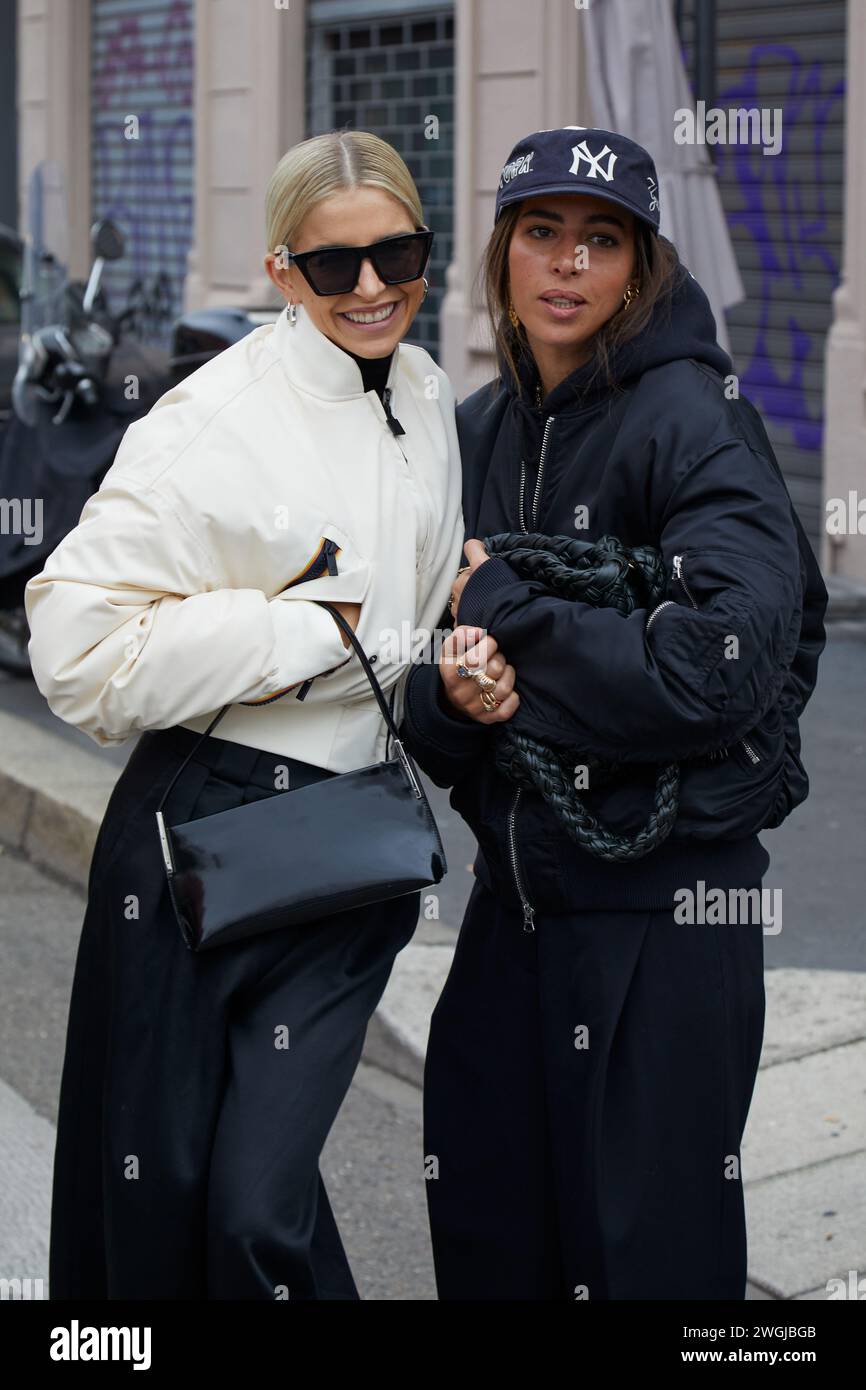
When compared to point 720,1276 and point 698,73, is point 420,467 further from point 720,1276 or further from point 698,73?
point 698,73

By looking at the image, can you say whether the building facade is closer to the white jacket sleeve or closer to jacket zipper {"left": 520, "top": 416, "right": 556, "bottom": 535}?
jacket zipper {"left": 520, "top": 416, "right": 556, "bottom": 535}

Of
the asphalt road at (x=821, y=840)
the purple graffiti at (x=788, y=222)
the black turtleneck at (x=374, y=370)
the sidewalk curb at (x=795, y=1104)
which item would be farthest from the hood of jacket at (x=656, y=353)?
the purple graffiti at (x=788, y=222)

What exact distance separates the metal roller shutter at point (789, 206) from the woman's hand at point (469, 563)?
7.08 meters

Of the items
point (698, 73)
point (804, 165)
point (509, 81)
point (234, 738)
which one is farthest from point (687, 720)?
point (509, 81)

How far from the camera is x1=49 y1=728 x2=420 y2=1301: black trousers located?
8.21 ft

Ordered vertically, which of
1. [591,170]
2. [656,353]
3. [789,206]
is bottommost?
[656,353]

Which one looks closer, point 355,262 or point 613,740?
point 613,740

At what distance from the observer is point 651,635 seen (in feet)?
7.54

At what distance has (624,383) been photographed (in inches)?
96.8

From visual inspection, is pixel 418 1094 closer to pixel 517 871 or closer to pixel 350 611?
pixel 517 871

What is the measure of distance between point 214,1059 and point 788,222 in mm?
7922

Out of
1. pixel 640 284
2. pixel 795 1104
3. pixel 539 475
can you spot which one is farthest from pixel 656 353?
pixel 795 1104

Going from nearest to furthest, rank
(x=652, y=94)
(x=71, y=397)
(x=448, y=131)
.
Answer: (x=71, y=397) < (x=652, y=94) < (x=448, y=131)

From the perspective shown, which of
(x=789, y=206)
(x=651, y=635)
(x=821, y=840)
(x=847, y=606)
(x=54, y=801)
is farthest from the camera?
(x=789, y=206)
